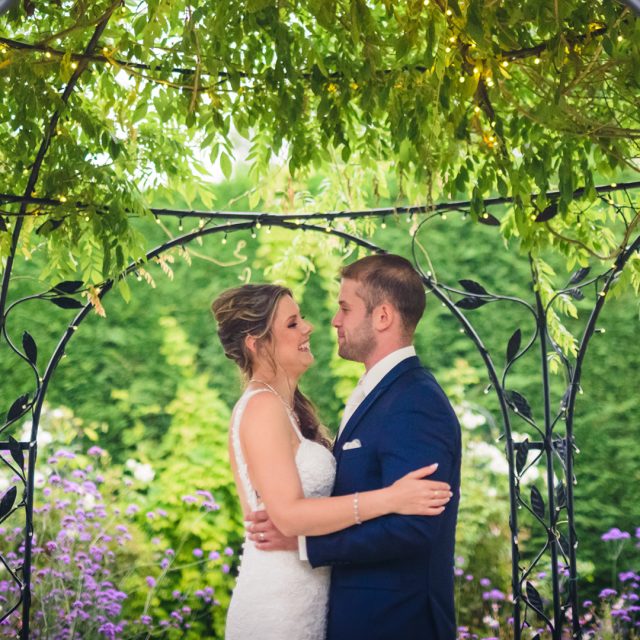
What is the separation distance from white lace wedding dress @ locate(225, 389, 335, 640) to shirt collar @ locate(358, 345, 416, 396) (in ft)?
0.97

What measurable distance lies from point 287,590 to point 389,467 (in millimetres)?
594

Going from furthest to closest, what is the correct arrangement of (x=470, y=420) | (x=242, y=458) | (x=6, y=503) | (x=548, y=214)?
1. (x=470, y=420)
2. (x=6, y=503)
3. (x=548, y=214)
4. (x=242, y=458)

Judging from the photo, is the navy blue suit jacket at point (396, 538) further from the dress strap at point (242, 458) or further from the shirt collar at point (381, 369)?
the dress strap at point (242, 458)

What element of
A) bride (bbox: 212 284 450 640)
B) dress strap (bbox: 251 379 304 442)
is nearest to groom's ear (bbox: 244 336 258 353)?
bride (bbox: 212 284 450 640)

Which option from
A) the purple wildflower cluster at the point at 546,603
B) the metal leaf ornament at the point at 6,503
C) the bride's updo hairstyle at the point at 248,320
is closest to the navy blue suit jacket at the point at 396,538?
the bride's updo hairstyle at the point at 248,320

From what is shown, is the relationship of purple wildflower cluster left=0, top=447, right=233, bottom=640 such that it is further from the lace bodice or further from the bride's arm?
the bride's arm

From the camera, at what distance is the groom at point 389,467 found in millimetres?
2691

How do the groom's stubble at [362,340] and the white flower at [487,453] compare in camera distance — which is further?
the white flower at [487,453]

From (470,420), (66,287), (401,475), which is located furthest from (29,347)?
(470,420)

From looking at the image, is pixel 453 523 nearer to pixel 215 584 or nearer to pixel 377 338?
pixel 377 338

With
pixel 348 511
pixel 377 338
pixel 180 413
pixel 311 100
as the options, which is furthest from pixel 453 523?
pixel 180 413

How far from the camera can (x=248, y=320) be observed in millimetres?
3324

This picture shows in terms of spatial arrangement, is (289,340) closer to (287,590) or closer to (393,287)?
(393,287)

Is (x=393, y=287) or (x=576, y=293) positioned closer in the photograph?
(x=393, y=287)
